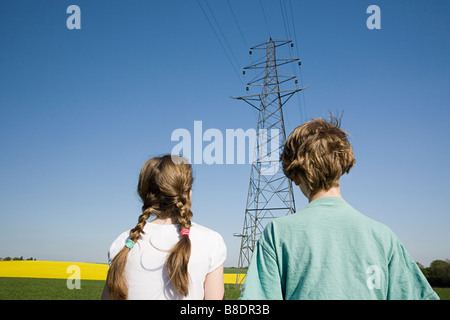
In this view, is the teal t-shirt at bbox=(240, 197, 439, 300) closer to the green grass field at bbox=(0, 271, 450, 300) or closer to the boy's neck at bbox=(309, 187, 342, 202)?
the boy's neck at bbox=(309, 187, 342, 202)

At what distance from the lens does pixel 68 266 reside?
4356 cm

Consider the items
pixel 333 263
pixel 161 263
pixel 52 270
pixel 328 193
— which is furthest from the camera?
pixel 52 270

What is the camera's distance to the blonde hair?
8.70ft

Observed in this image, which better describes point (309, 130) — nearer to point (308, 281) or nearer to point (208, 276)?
point (308, 281)

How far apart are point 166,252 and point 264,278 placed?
1075 mm

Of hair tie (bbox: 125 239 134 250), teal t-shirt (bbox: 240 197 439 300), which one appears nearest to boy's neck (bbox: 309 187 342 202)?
teal t-shirt (bbox: 240 197 439 300)

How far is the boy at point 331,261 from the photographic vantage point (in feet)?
5.86

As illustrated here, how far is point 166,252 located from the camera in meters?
2.70

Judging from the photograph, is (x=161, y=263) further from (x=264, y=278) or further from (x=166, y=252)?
(x=264, y=278)

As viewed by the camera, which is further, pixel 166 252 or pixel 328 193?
pixel 166 252

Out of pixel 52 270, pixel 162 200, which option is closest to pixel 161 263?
pixel 162 200
